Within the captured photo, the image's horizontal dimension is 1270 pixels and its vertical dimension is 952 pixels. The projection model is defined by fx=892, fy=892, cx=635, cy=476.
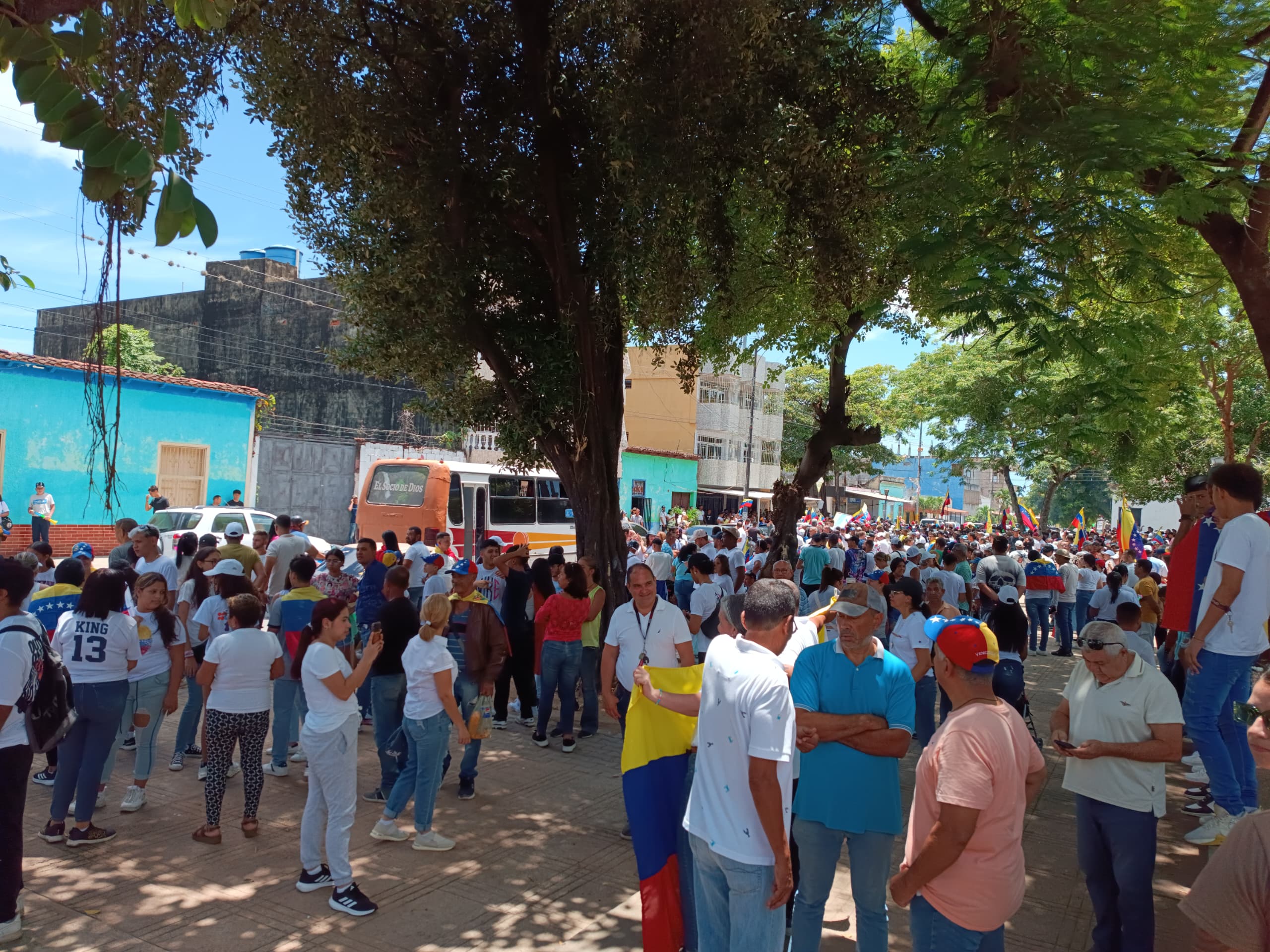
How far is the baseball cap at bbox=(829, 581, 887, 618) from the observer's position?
4.04 m

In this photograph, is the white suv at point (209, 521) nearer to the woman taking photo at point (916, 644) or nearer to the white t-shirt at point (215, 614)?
the white t-shirt at point (215, 614)

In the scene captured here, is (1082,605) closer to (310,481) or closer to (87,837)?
(87,837)

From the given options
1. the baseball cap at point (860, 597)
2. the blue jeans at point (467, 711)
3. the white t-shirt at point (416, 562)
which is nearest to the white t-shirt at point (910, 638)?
the baseball cap at point (860, 597)

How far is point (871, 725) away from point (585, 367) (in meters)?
6.07

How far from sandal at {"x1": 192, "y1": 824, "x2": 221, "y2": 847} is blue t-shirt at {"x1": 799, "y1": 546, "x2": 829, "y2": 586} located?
7729 mm

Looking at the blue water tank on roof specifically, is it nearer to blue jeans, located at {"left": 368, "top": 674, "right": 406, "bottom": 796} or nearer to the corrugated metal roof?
the corrugated metal roof

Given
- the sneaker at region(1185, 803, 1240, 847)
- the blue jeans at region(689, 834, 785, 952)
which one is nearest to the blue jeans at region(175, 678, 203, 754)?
the blue jeans at region(689, 834, 785, 952)

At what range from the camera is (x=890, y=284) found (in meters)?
10.1

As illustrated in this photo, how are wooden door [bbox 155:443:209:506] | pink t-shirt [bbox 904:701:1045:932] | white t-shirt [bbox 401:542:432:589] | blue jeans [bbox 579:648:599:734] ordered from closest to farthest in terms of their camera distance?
1. pink t-shirt [bbox 904:701:1045:932]
2. blue jeans [bbox 579:648:599:734]
3. white t-shirt [bbox 401:542:432:589]
4. wooden door [bbox 155:443:209:506]

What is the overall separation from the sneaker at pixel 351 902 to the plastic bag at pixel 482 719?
1499 millimetres

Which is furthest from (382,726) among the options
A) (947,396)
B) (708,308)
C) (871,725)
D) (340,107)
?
(947,396)

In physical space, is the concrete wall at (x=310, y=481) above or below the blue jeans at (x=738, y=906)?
above

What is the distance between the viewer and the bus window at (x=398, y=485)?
749 inches

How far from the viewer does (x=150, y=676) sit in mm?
6168
